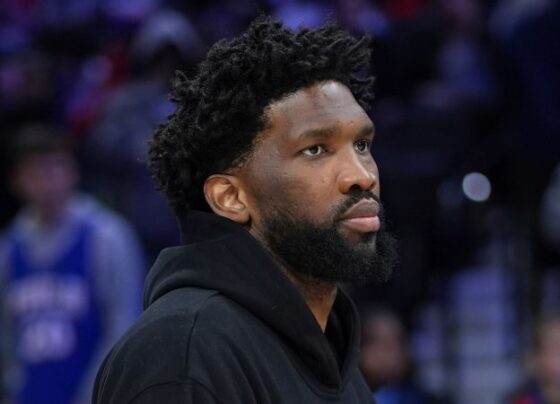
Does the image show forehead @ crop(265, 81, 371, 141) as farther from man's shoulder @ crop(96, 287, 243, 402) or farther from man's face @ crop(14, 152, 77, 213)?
man's face @ crop(14, 152, 77, 213)

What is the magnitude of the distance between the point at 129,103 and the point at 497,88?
7.29 ft

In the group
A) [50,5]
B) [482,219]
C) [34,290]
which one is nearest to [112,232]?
[34,290]

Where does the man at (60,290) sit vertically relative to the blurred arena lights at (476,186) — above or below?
below

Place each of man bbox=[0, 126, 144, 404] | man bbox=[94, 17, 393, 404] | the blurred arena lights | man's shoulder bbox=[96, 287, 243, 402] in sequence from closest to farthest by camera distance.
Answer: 1. man's shoulder bbox=[96, 287, 243, 402]
2. man bbox=[94, 17, 393, 404]
3. man bbox=[0, 126, 144, 404]
4. the blurred arena lights

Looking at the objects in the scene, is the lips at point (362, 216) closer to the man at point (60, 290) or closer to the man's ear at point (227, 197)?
the man's ear at point (227, 197)

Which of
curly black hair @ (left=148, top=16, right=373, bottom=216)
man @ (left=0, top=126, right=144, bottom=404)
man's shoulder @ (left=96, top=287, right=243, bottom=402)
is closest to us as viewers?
man's shoulder @ (left=96, top=287, right=243, bottom=402)

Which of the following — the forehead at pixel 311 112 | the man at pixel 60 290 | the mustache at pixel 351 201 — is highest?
the forehead at pixel 311 112

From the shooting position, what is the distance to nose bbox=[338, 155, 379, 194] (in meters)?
2.49

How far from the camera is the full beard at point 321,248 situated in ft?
8.18

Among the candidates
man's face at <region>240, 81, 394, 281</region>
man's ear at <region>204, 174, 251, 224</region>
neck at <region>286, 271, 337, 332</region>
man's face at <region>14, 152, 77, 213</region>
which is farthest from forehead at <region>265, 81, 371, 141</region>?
man's face at <region>14, 152, 77, 213</region>

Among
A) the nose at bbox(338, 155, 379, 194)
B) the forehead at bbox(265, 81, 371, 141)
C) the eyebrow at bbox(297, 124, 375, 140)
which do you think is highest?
the forehead at bbox(265, 81, 371, 141)

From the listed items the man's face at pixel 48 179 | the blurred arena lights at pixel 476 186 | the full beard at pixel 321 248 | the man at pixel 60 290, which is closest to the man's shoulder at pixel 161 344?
the full beard at pixel 321 248

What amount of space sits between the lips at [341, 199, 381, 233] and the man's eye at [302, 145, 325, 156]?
0.13 meters

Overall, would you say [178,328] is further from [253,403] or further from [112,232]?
[112,232]
